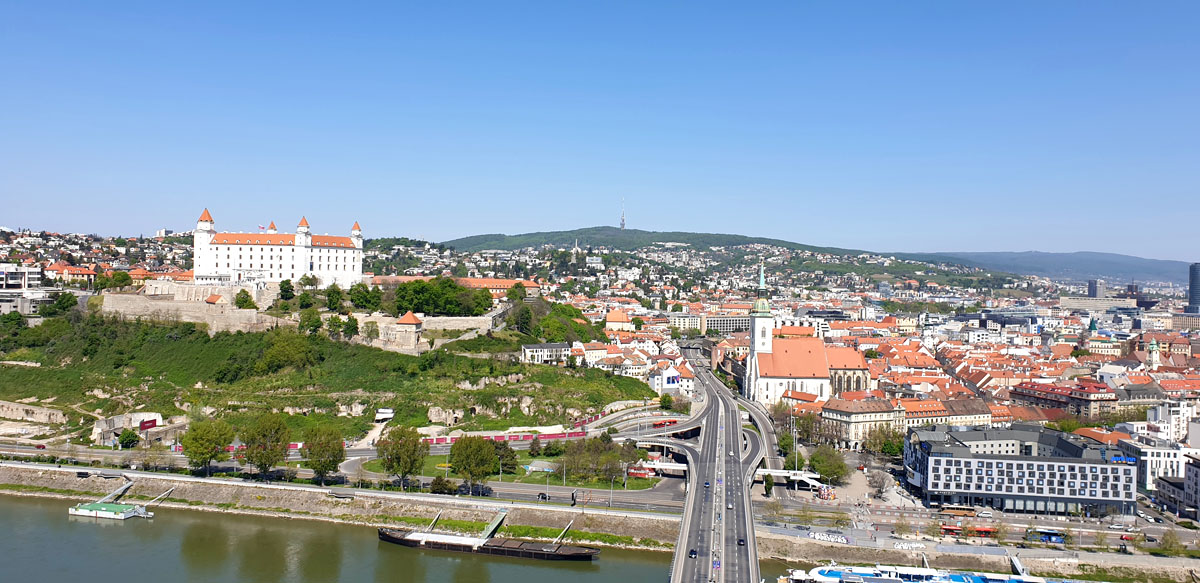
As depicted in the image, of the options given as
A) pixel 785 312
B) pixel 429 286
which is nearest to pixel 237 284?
pixel 429 286

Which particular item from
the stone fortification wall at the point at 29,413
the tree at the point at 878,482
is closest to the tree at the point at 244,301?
the stone fortification wall at the point at 29,413

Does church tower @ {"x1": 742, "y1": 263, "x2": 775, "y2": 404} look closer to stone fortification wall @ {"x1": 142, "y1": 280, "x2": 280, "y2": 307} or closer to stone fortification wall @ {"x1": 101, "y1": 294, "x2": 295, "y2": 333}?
stone fortification wall @ {"x1": 101, "y1": 294, "x2": 295, "y2": 333}

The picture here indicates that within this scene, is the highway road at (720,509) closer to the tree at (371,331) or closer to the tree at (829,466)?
the tree at (829,466)

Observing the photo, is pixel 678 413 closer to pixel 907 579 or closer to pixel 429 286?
pixel 429 286

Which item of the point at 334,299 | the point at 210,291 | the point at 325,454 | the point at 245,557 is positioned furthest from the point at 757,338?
the point at 245,557

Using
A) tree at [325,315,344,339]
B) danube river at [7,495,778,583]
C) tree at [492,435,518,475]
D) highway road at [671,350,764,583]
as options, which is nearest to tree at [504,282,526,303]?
tree at [325,315,344,339]

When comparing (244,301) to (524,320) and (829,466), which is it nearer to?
(524,320)
